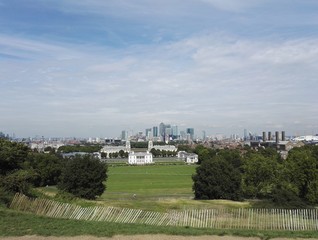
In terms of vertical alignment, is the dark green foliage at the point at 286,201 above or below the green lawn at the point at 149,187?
above

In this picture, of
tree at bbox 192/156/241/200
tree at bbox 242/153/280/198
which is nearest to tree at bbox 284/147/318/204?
tree at bbox 242/153/280/198

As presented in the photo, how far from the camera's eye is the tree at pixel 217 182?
61.8 meters

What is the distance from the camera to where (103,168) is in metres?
58.6

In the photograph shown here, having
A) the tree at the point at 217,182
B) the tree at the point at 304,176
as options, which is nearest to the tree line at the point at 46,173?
the tree at the point at 217,182

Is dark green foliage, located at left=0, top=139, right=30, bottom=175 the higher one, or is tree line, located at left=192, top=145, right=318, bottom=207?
dark green foliage, located at left=0, top=139, right=30, bottom=175

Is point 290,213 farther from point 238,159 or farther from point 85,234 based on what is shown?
point 238,159

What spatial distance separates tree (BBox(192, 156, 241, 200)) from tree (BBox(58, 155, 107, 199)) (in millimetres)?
15821

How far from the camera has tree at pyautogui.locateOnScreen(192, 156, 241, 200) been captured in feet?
203

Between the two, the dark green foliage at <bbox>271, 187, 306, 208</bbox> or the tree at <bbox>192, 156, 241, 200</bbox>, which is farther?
the tree at <bbox>192, 156, 241, 200</bbox>

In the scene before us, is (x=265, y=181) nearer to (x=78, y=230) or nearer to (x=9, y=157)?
(x=9, y=157)

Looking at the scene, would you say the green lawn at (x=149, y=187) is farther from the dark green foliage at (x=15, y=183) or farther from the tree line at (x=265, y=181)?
the dark green foliage at (x=15, y=183)

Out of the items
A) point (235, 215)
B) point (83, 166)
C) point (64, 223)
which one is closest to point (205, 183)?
point (83, 166)

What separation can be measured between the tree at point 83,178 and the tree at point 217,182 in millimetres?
15821

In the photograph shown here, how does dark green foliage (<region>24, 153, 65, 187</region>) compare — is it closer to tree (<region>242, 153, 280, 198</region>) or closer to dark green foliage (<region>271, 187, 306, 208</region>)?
tree (<region>242, 153, 280, 198</region>)
